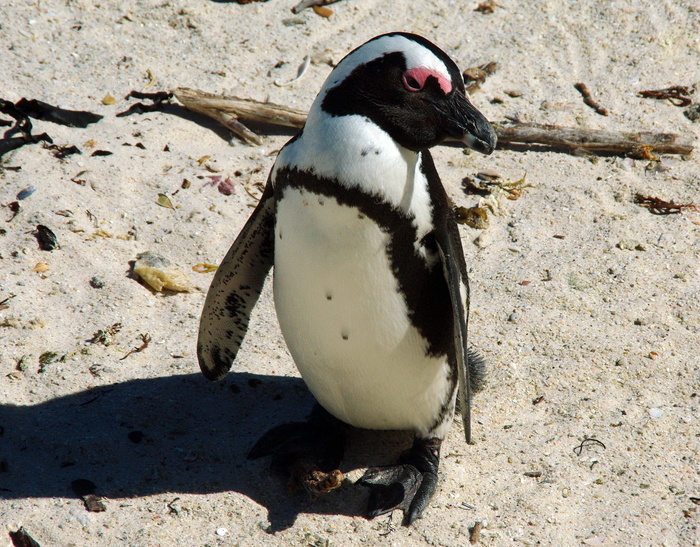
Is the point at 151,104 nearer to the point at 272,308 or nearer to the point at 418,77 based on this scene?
the point at 272,308

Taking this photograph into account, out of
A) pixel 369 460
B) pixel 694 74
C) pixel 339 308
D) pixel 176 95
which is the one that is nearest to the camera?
pixel 339 308

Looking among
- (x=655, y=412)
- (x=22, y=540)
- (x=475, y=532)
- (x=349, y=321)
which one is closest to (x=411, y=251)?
(x=349, y=321)

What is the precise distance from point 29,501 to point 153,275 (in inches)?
47.4

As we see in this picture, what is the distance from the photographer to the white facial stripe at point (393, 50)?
211cm

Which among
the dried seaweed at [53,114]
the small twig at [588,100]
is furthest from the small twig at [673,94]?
the dried seaweed at [53,114]

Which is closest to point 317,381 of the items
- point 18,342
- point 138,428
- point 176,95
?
point 138,428

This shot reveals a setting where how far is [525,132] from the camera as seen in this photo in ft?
14.1

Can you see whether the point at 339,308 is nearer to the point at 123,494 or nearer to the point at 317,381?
the point at 317,381

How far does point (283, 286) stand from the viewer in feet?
7.98

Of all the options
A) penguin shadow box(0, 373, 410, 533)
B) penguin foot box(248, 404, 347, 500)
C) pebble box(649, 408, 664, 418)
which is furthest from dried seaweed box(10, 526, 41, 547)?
pebble box(649, 408, 664, 418)

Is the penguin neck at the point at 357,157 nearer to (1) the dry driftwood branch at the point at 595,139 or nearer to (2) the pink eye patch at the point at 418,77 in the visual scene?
(2) the pink eye patch at the point at 418,77

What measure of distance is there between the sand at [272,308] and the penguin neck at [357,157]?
1.04 m

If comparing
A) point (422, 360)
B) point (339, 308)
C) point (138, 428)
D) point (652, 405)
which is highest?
point (339, 308)

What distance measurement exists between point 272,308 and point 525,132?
1.74m
